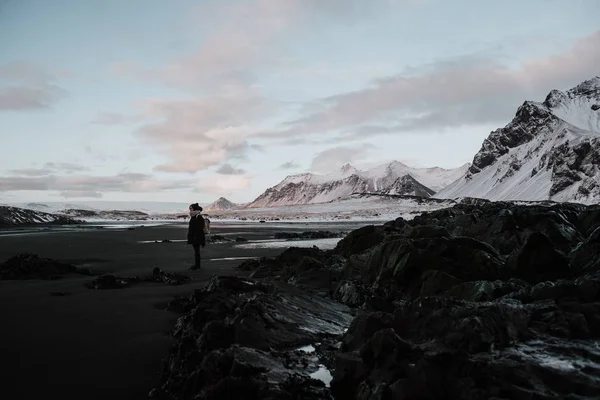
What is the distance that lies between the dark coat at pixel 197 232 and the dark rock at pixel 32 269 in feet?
12.3

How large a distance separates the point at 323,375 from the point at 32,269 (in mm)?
11896

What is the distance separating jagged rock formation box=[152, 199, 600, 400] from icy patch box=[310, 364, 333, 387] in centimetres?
8

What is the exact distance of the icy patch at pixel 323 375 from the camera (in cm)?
467

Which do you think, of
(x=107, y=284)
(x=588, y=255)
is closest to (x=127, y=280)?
(x=107, y=284)

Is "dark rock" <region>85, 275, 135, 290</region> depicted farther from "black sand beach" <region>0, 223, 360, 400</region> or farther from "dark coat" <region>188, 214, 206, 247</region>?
"dark coat" <region>188, 214, 206, 247</region>

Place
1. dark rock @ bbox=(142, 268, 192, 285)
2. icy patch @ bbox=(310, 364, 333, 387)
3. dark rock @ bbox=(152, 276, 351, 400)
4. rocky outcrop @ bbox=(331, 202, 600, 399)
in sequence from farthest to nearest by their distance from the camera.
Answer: dark rock @ bbox=(142, 268, 192, 285), icy patch @ bbox=(310, 364, 333, 387), dark rock @ bbox=(152, 276, 351, 400), rocky outcrop @ bbox=(331, 202, 600, 399)

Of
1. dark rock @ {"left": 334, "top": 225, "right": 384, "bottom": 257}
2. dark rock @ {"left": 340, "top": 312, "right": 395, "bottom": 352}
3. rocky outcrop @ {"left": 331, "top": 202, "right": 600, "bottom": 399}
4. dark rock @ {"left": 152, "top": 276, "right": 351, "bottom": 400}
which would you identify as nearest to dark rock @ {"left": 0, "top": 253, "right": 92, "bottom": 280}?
dark rock @ {"left": 152, "top": 276, "right": 351, "bottom": 400}

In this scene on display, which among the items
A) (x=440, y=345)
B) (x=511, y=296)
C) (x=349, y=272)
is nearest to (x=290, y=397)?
(x=440, y=345)

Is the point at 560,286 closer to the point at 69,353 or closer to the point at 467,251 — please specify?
the point at 467,251

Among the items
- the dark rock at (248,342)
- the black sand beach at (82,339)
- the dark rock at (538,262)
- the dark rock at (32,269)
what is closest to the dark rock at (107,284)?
the black sand beach at (82,339)

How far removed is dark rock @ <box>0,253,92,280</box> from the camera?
41.6 feet

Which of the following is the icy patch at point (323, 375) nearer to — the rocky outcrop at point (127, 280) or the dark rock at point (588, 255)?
the dark rock at point (588, 255)

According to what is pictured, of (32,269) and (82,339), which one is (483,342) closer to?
(82,339)

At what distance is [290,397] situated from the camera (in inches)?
155
